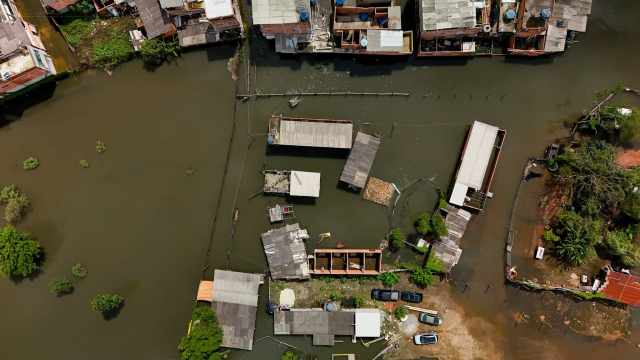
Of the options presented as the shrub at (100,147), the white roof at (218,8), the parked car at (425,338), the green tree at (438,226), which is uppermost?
the white roof at (218,8)

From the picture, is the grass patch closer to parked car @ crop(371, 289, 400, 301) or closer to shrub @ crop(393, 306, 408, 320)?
parked car @ crop(371, 289, 400, 301)

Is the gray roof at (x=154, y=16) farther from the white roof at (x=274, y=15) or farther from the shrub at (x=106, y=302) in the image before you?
the shrub at (x=106, y=302)

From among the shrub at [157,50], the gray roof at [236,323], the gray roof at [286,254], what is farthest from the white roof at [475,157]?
the shrub at [157,50]

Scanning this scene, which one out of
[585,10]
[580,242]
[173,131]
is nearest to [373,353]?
[580,242]

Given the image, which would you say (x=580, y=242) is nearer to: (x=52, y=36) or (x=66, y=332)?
(x=66, y=332)

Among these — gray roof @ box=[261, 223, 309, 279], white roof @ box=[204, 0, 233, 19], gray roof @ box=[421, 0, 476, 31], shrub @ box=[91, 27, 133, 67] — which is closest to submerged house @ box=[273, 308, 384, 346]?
gray roof @ box=[261, 223, 309, 279]

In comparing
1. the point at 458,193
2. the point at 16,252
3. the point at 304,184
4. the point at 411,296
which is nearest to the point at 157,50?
the point at 304,184
